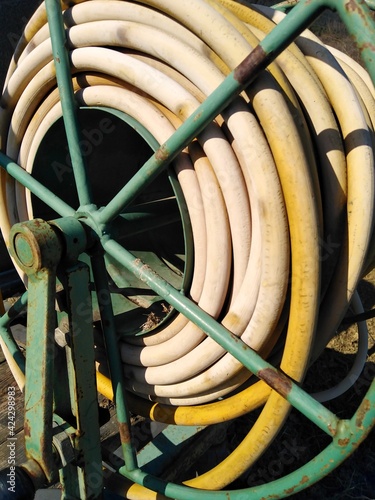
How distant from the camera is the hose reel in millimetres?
1174

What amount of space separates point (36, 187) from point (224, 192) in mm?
620

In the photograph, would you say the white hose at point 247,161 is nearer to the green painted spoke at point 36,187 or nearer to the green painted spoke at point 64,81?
the green painted spoke at point 64,81

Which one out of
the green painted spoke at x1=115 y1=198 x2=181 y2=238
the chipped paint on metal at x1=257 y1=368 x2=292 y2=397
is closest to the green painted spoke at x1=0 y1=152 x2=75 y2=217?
the green painted spoke at x1=115 y1=198 x2=181 y2=238

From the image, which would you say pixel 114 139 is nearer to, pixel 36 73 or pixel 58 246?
pixel 36 73

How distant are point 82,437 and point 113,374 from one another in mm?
190

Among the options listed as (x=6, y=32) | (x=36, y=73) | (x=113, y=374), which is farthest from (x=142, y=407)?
(x=6, y=32)

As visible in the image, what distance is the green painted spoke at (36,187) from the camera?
1521 millimetres

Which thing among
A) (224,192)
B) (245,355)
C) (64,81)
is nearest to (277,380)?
(245,355)

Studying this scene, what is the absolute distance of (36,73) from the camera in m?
1.63

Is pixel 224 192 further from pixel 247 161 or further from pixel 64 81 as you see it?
pixel 64 81

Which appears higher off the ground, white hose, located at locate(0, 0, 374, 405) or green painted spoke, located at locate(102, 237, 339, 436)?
white hose, located at locate(0, 0, 374, 405)

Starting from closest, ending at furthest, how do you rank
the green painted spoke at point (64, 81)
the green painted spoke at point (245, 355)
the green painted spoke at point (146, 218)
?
the green painted spoke at point (245, 355), the green painted spoke at point (64, 81), the green painted spoke at point (146, 218)

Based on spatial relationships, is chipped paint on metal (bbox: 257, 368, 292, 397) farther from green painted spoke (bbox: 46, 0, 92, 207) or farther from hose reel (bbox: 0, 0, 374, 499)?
green painted spoke (bbox: 46, 0, 92, 207)

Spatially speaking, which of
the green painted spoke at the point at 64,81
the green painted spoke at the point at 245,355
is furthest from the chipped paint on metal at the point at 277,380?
the green painted spoke at the point at 64,81
